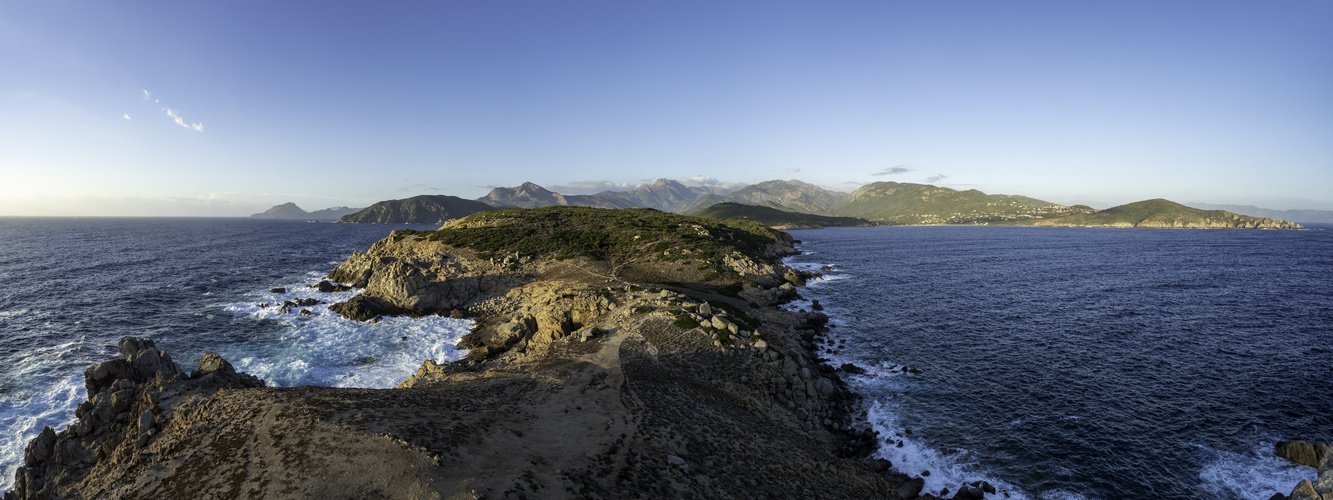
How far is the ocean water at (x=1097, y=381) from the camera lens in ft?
89.2

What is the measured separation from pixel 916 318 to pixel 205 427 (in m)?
65.0

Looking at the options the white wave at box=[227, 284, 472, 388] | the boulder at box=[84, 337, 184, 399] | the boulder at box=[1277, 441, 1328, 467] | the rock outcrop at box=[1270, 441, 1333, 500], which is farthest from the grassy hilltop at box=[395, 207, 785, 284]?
the rock outcrop at box=[1270, 441, 1333, 500]

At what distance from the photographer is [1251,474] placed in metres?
25.9

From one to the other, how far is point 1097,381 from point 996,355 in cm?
751

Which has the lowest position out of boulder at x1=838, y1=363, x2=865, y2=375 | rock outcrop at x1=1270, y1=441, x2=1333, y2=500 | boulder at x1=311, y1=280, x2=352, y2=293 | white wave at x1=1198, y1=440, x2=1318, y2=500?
white wave at x1=1198, y1=440, x2=1318, y2=500

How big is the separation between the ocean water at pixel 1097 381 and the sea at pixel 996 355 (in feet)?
0.49

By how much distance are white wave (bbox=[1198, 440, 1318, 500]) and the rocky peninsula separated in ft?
40.9

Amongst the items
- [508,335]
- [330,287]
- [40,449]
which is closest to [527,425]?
[40,449]

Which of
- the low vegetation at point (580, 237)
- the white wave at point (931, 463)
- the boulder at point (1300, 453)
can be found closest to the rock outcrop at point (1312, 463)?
the boulder at point (1300, 453)

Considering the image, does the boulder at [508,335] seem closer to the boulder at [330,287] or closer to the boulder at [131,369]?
the boulder at [131,369]

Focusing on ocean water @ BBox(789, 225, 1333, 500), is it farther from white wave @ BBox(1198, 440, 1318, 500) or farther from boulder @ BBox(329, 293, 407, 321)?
boulder @ BBox(329, 293, 407, 321)

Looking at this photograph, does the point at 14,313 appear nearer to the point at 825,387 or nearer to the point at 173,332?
the point at 173,332

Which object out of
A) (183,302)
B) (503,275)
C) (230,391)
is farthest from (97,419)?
(183,302)

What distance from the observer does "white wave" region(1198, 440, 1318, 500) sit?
2467 cm
